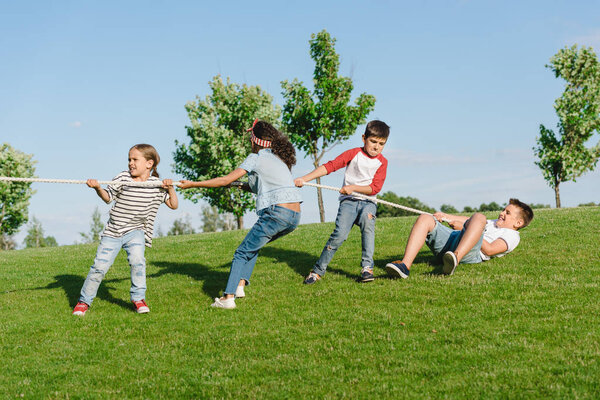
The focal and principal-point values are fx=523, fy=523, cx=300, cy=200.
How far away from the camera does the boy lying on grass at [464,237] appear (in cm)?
822

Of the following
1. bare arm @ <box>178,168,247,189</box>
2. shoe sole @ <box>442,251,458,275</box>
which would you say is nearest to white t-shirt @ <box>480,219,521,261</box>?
shoe sole @ <box>442,251,458,275</box>

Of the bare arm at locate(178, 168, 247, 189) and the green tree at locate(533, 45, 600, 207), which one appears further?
the green tree at locate(533, 45, 600, 207)

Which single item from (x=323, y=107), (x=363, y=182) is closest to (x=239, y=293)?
(x=363, y=182)

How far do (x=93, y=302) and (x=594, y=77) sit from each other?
38713mm

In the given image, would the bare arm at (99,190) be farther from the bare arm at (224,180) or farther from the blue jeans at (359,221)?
the blue jeans at (359,221)

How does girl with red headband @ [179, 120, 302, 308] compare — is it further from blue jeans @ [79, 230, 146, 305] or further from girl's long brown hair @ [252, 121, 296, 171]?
blue jeans @ [79, 230, 146, 305]

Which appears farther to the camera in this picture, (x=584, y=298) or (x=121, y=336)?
(x=584, y=298)

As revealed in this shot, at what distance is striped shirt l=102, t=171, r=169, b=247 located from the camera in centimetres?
751

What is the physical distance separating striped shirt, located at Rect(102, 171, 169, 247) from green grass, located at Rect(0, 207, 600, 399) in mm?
1225

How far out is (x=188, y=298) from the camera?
26.9 ft

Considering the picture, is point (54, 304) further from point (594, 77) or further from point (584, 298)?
point (594, 77)

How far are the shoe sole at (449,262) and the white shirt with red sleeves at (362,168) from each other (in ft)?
5.04

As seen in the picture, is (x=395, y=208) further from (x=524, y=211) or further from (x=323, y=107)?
(x=524, y=211)

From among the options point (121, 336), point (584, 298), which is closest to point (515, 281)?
point (584, 298)
